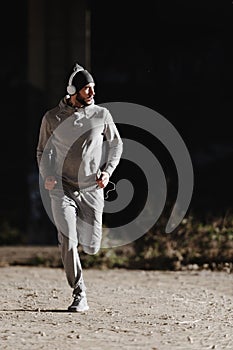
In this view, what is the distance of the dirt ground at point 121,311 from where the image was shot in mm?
6871

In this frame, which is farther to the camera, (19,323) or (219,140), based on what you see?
(219,140)

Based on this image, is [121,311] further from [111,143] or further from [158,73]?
[158,73]

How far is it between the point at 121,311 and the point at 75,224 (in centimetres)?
87

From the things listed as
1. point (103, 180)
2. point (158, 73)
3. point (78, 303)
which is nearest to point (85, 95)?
point (103, 180)

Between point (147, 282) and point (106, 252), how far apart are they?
134 centimetres

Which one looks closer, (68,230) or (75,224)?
(68,230)

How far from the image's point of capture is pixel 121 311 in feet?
26.9

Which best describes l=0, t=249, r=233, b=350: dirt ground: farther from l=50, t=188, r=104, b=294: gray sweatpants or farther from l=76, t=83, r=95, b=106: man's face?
l=76, t=83, r=95, b=106: man's face

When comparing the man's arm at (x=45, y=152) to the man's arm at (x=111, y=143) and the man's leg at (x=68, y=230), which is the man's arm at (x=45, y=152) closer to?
the man's leg at (x=68, y=230)

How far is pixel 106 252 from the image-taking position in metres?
11.6

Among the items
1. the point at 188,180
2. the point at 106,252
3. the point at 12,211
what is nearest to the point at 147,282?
the point at 106,252

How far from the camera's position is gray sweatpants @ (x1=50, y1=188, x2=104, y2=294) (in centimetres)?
781

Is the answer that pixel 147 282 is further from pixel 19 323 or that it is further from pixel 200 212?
pixel 19 323

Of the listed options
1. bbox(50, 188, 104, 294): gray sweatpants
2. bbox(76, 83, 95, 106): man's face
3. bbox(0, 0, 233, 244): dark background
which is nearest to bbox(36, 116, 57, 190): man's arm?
bbox(50, 188, 104, 294): gray sweatpants
